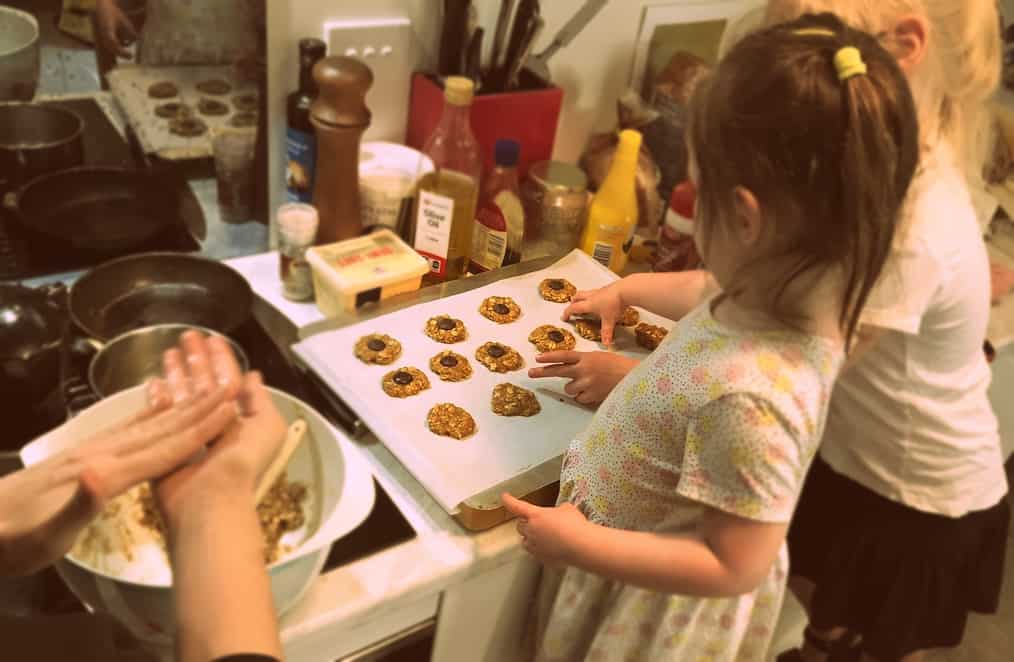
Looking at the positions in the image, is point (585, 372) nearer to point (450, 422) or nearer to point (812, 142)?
point (450, 422)

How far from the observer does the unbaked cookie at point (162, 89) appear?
3.65 ft

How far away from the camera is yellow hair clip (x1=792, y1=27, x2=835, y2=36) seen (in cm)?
56

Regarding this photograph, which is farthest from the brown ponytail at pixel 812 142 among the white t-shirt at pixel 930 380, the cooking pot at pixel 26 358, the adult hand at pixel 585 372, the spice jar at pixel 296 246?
the cooking pot at pixel 26 358

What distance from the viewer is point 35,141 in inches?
42.1

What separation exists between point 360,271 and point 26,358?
337 millimetres

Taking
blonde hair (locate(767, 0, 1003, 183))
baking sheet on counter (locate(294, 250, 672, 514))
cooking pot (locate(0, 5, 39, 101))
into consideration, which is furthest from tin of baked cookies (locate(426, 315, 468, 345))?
cooking pot (locate(0, 5, 39, 101))

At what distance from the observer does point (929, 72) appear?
2.56 feet

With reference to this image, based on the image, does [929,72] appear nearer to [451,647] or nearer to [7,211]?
[451,647]

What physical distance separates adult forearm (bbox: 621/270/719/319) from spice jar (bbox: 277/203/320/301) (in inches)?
14.4

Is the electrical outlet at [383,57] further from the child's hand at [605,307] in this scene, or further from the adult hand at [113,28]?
the child's hand at [605,307]

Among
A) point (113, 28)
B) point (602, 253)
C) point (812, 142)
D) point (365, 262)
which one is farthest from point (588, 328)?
point (113, 28)

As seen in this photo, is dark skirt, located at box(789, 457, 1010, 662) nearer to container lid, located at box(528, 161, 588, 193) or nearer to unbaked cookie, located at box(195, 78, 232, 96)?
container lid, located at box(528, 161, 588, 193)

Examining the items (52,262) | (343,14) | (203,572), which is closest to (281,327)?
(52,262)

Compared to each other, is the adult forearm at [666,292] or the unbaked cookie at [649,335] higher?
the adult forearm at [666,292]
